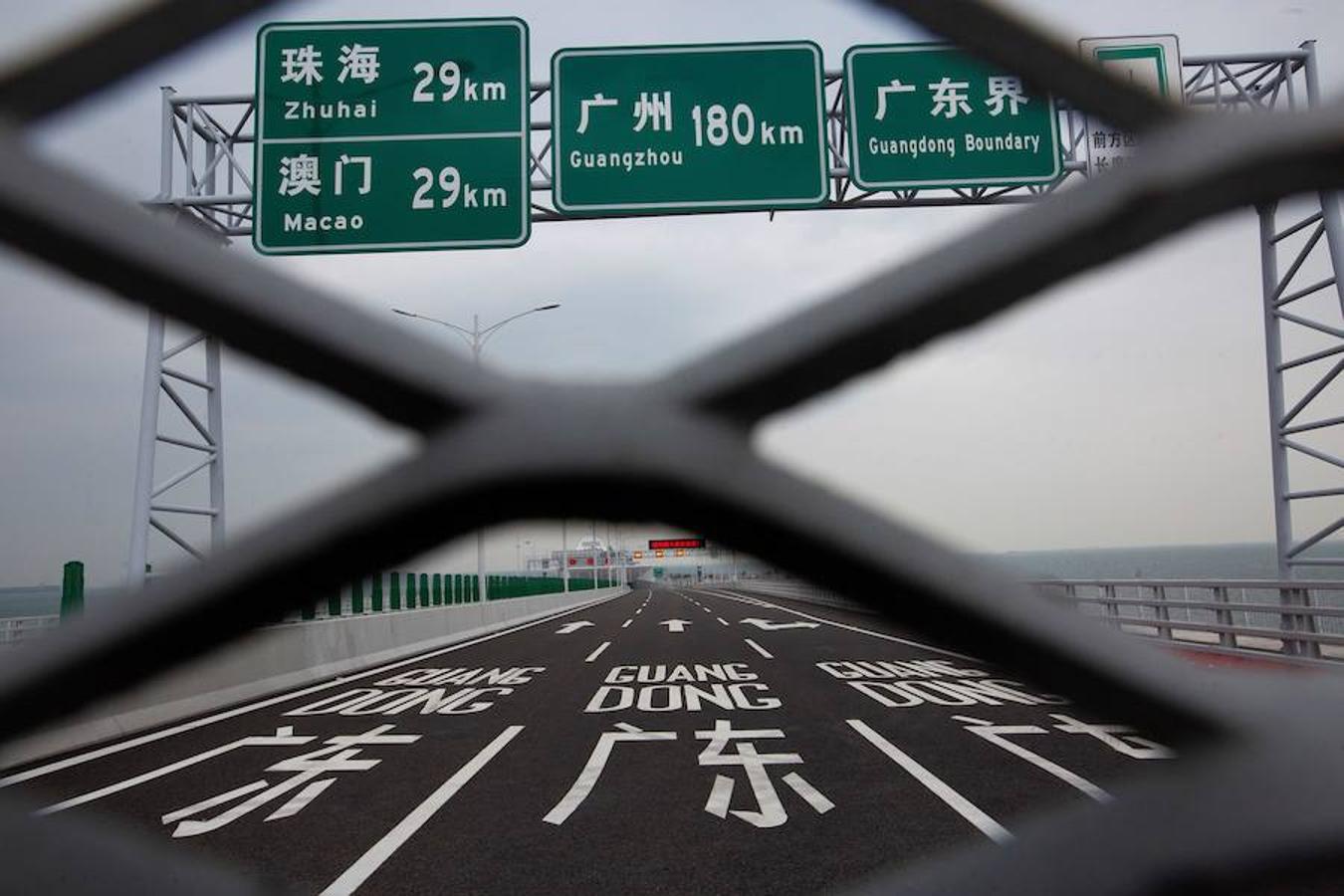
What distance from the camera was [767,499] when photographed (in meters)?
0.75

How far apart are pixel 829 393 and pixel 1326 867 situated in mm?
566

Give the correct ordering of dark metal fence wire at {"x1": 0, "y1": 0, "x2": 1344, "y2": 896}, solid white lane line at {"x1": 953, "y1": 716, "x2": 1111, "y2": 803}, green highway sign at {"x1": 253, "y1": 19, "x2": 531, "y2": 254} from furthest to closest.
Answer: green highway sign at {"x1": 253, "y1": 19, "x2": 531, "y2": 254} < solid white lane line at {"x1": 953, "y1": 716, "x2": 1111, "y2": 803} < dark metal fence wire at {"x1": 0, "y1": 0, "x2": 1344, "y2": 896}

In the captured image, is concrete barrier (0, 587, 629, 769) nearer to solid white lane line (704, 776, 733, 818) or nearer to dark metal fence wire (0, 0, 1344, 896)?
dark metal fence wire (0, 0, 1344, 896)

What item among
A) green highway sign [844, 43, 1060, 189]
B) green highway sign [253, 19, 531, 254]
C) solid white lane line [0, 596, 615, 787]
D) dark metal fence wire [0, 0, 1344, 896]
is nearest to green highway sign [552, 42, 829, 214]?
green highway sign [844, 43, 1060, 189]

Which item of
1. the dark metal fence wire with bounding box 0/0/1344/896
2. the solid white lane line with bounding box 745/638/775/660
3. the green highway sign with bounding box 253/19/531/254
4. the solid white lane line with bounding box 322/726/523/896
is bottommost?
the solid white lane line with bounding box 745/638/775/660

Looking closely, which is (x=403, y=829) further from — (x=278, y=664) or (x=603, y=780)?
(x=278, y=664)

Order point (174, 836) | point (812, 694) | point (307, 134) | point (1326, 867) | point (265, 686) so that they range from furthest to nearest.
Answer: point (265, 686), point (812, 694), point (307, 134), point (174, 836), point (1326, 867)

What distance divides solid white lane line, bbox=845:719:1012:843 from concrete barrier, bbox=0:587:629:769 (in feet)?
10.8

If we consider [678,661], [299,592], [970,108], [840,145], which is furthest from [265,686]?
[299,592]

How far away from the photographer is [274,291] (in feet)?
2.53

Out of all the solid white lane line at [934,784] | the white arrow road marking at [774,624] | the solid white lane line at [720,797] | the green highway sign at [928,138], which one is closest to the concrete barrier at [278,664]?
the solid white lane line at [720,797]

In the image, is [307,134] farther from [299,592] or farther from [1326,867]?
[1326,867]

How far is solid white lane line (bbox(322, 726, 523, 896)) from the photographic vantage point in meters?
3.80

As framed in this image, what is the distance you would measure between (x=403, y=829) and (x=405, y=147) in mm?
5643
